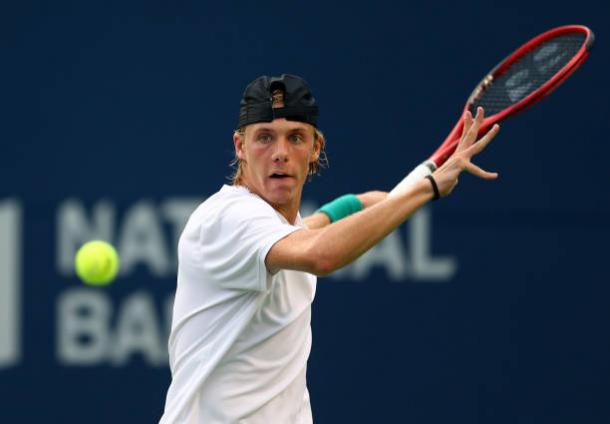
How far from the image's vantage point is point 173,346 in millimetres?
3777

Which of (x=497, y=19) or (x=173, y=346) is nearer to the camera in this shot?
(x=173, y=346)

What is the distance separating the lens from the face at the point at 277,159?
12.2 feet

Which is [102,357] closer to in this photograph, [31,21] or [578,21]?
[31,21]

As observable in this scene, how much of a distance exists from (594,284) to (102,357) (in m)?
2.53

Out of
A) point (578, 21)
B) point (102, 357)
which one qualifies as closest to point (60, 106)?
point (102, 357)

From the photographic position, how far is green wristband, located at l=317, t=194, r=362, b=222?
4590 millimetres

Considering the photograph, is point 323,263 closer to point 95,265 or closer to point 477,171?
point 477,171

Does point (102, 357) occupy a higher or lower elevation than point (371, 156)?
lower

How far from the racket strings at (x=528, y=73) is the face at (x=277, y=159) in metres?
1.08

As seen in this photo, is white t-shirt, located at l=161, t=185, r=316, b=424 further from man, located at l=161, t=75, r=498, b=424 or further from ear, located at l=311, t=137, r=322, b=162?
ear, located at l=311, t=137, r=322, b=162

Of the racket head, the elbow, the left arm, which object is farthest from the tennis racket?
the elbow

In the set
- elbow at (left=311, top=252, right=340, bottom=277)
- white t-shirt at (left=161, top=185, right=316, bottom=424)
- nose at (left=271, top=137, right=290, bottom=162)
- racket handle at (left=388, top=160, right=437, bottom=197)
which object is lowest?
white t-shirt at (left=161, top=185, right=316, bottom=424)

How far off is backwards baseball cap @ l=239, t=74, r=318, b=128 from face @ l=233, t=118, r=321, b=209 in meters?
0.02

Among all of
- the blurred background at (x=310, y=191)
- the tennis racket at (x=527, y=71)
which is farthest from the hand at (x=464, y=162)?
the blurred background at (x=310, y=191)
